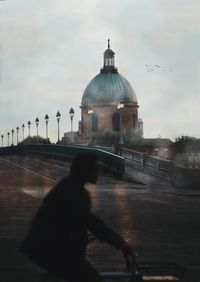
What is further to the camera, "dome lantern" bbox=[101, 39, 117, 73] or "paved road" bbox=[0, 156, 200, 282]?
"dome lantern" bbox=[101, 39, 117, 73]

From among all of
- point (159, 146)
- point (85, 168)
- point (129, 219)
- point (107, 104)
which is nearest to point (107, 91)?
point (107, 104)

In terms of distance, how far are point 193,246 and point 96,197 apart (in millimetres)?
14811

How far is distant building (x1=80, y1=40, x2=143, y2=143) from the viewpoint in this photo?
15575 cm

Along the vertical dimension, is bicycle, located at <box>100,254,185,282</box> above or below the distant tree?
below

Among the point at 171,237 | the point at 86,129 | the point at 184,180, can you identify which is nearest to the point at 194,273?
the point at 171,237

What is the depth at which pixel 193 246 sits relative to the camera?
15.3 m

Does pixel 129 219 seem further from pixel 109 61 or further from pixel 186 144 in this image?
pixel 109 61

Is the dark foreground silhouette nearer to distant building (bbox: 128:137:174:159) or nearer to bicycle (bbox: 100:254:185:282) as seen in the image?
bicycle (bbox: 100:254:185:282)

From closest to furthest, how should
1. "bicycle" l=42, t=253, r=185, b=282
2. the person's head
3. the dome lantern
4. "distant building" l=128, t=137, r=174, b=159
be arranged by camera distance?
1. "bicycle" l=42, t=253, r=185, b=282
2. the person's head
3. "distant building" l=128, t=137, r=174, b=159
4. the dome lantern

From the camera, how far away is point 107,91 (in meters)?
158

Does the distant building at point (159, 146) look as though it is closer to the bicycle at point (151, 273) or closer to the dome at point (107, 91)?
the dome at point (107, 91)

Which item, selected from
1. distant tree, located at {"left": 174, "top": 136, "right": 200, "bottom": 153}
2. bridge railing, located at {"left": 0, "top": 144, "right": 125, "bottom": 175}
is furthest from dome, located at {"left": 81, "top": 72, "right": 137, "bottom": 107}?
bridge railing, located at {"left": 0, "top": 144, "right": 125, "bottom": 175}

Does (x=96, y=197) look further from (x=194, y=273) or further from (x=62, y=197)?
(x=62, y=197)

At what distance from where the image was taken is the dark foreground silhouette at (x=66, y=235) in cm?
625
